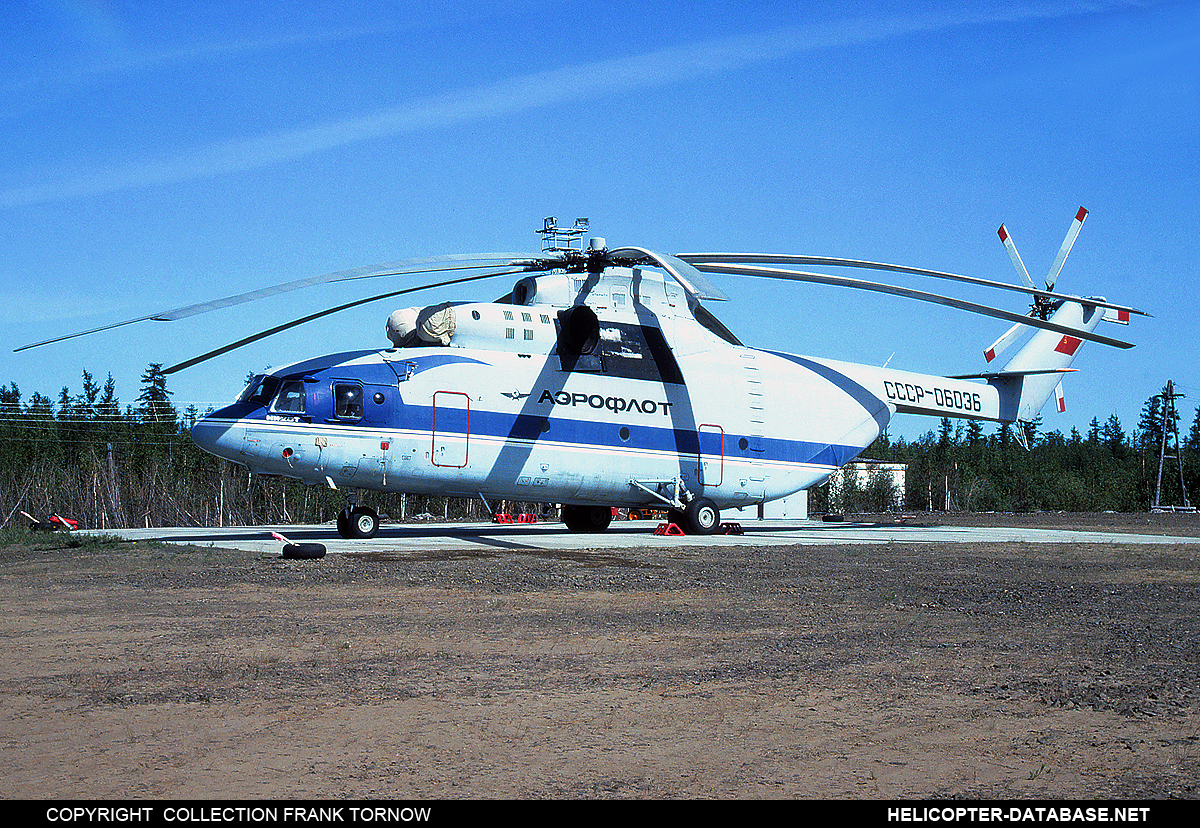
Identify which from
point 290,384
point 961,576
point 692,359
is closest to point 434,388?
point 290,384

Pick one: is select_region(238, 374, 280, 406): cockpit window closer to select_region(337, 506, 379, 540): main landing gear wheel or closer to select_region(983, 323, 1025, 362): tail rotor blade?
select_region(337, 506, 379, 540): main landing gear wheel

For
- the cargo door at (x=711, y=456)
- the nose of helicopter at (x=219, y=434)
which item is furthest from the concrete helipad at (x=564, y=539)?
the nose of helicopter at (x=219, y=434)

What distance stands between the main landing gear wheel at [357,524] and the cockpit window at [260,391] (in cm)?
276

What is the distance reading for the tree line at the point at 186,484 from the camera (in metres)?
26.4

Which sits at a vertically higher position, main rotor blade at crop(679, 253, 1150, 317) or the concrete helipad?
main rotor blade at crop(679, 253, 1150, 317)

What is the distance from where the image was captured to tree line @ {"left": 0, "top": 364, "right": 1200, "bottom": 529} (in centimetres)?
2644

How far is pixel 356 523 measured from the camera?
18.2 m

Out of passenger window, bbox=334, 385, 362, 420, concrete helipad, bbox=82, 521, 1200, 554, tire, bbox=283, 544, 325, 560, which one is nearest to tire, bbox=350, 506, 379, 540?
concrete helipad, bbox=82, 521, 1200, 554

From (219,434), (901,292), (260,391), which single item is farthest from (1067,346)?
(219,434)

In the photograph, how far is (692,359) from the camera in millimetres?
20766

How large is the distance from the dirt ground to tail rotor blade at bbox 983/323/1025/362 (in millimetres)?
15842

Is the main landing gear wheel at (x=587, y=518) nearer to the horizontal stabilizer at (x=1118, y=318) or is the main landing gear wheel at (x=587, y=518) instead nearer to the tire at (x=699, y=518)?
the tire at (x=699, y=518)

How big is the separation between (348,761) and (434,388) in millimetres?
14166

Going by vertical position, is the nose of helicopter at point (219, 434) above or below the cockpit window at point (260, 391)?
below
